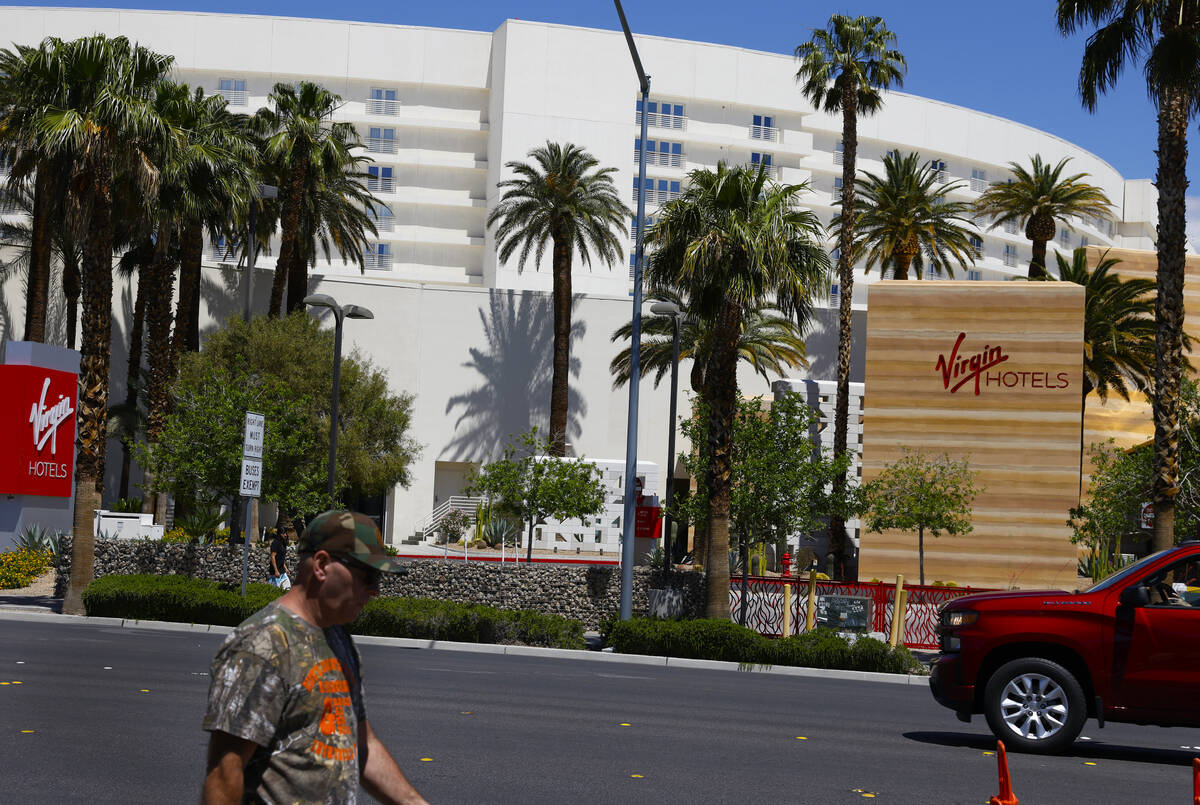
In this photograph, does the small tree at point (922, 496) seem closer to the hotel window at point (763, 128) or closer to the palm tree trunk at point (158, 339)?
the palm tree trunk at point (158, 339)

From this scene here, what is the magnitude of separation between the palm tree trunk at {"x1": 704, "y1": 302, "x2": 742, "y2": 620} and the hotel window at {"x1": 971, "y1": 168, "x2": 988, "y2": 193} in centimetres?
6660

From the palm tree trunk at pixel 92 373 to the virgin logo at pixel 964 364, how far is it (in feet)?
78.5

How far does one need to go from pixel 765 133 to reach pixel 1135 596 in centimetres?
7069

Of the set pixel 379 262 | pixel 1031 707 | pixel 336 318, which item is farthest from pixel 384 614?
pixel 379 262

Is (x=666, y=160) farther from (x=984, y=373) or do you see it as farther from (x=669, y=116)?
(x=984, y=373)

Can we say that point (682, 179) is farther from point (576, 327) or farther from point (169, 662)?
point (169, 662)

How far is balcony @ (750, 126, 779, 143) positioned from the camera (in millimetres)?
79312

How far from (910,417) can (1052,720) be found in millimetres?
28047

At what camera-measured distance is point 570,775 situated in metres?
9.99

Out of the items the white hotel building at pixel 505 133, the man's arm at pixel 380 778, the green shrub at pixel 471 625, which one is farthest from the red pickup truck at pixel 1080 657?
the white hotel building at pixel 505 133

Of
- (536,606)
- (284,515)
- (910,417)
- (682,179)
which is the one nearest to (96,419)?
(536,606)

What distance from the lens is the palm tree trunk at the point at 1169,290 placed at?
69.6 ft

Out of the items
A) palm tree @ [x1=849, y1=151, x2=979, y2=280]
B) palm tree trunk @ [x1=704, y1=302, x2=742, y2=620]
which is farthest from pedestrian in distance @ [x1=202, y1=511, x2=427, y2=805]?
palm tree @ [x1=849, y1=151, x2=979, y2=280]

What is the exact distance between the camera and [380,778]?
3.82 m
